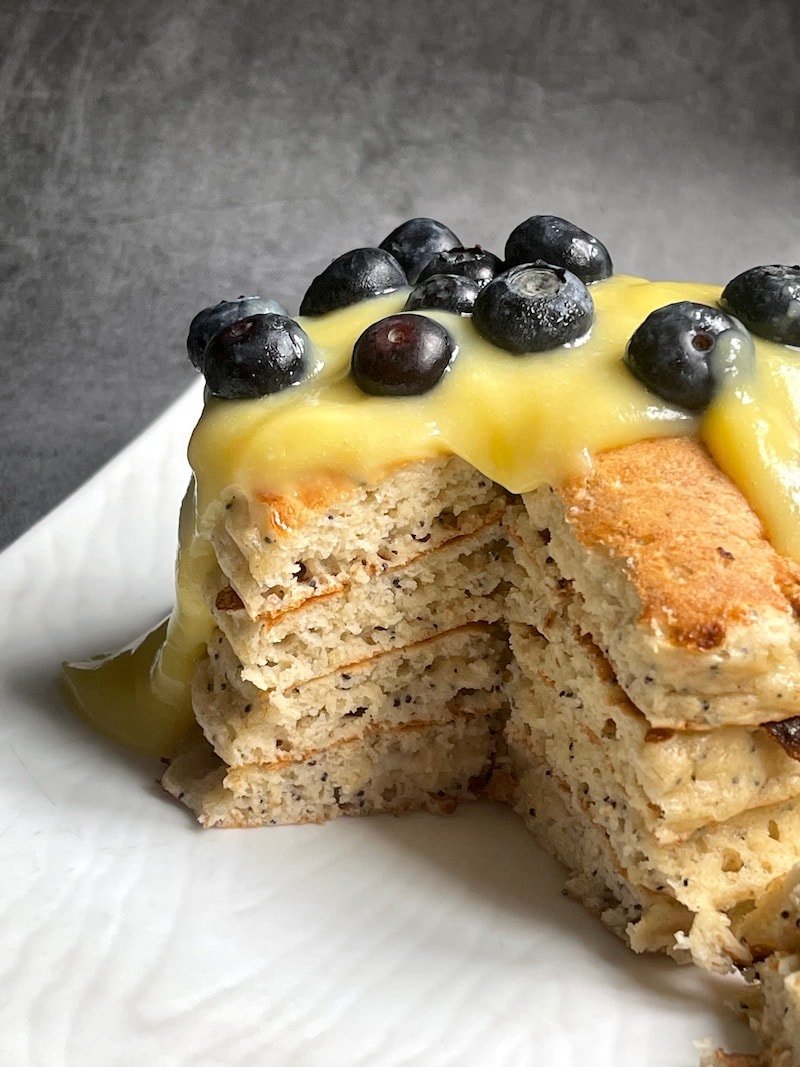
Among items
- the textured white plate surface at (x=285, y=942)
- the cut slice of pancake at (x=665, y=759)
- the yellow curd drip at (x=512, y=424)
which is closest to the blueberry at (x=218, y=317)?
the yellow curd drip at (x=512, y=424)

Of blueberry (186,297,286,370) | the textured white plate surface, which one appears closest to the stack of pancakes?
the textured white plate surface

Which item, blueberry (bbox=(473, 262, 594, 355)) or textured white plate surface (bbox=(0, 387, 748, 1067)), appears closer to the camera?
textured white plate surface (bbox=(0, 387, 748, 1067))

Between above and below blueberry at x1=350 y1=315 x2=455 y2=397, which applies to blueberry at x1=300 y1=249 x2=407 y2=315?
below

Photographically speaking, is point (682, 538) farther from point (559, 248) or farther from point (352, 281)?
point (352, 281)

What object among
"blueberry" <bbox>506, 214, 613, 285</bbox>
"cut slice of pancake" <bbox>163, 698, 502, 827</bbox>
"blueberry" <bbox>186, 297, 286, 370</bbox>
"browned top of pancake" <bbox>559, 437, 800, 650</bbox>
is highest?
"blueberry" <bbox>506, 214, 613, 285</bbox>

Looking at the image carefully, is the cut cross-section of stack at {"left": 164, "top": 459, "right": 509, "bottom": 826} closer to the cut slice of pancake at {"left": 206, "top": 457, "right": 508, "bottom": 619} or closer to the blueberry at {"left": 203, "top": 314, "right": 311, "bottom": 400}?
the cut slice of pancake at {"left": 206, "top": 457, "right": 508, "bottom": 619}

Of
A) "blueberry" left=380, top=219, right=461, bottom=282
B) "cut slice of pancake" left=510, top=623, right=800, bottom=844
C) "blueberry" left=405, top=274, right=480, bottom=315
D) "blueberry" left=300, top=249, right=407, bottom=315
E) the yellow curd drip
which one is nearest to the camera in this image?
"cut slice of pancake" left=510, top=623, right=800, bottom=844

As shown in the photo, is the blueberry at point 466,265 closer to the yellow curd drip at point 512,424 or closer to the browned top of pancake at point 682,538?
the yellow curd drip at point 512,424

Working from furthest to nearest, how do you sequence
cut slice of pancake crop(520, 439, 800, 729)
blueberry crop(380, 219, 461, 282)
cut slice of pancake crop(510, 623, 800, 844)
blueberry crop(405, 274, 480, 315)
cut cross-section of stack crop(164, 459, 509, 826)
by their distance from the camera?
blueberry crop(380, 219, 461, 282), blueberry crop(405, 274, 480, 315), cut cross-section of stack crop(164, 459, 509, 826), cut slice of pancake crop(510, 623, 800, 844), cut slice of pancake crop(520, 439, 800, 729)

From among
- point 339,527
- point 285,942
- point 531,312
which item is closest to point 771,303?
point 531,312
